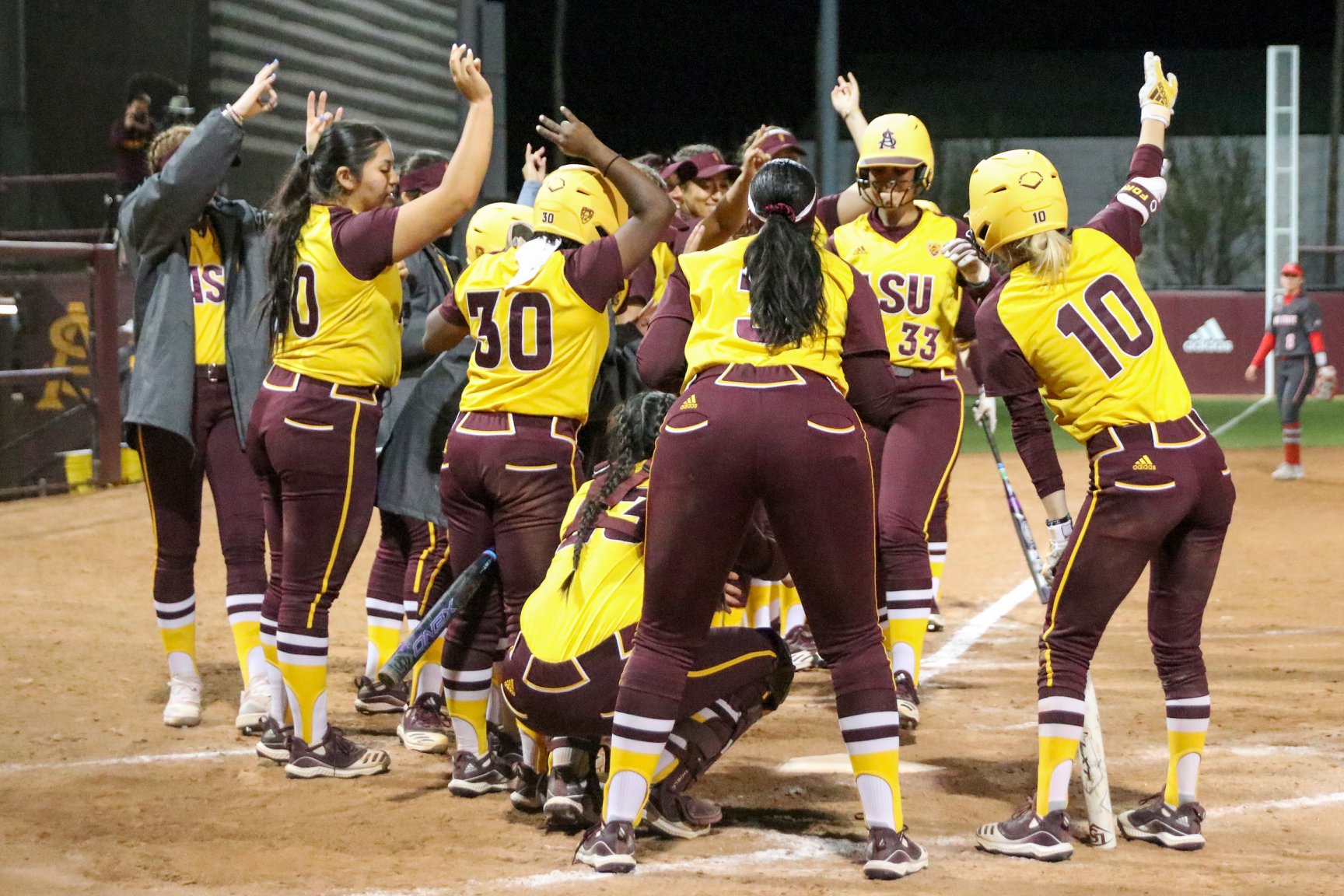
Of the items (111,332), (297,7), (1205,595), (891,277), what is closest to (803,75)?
(297,7)

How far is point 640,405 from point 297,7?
492 inches

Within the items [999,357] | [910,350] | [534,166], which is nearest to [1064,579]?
[999,357]

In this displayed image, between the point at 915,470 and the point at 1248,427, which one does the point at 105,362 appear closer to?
the point at 915,470

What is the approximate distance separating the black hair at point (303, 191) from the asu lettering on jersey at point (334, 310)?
0.03 m

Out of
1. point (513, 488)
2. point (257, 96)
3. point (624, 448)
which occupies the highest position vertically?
point (257, 96)

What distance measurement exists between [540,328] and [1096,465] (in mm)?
1795

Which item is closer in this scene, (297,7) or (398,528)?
(398,528)

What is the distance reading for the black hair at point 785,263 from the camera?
163 inches

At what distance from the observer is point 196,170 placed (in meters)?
5.46

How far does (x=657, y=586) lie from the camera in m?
4.22

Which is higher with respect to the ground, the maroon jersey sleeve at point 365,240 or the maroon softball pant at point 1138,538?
the maroon jersey sleeve at point 365,240

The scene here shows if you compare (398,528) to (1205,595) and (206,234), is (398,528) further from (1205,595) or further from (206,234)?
(1205,595)

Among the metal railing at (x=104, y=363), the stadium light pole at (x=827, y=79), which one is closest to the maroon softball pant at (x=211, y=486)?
the metal railing at (x=104, y=363)

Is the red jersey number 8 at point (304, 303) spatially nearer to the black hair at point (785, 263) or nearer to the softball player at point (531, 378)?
the softball player at point (531, 378)
